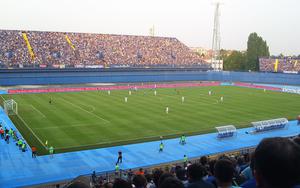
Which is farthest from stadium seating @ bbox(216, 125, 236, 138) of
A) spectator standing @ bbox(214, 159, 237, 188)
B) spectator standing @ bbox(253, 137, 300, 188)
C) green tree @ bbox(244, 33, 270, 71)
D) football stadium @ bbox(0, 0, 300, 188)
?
green tree @ bbox(244, 33, 270, 71)

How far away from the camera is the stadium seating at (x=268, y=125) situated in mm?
32025

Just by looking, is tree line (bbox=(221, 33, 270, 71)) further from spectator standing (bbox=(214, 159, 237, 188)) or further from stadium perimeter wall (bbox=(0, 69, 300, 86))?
spectator standing (bbox=(214, 159, 237, 188))

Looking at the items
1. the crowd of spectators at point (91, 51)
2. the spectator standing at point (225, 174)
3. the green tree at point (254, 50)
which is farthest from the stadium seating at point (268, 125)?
the green tree at point (254, 50)

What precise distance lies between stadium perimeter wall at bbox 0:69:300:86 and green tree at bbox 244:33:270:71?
1344 centimetres

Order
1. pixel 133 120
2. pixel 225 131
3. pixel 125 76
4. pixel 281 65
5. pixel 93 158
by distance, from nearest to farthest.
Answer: pixel 93 158, pixel 225 131, pixel 133 120, pixel 125 76, pixel 281 65

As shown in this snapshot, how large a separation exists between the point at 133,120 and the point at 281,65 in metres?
60.4

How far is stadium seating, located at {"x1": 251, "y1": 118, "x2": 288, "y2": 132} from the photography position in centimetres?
3203

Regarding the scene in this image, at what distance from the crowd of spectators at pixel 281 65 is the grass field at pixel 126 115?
28.2 metres

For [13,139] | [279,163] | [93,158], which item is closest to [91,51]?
[13,139]

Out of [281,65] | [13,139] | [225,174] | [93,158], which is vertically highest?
[281,65]

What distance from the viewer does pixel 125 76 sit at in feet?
254

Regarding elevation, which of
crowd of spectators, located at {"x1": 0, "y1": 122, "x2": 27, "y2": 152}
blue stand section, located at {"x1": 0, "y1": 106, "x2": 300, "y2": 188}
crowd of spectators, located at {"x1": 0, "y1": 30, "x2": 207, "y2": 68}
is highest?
crowd of spectators, located at {"x1": 0, "y1": 30, "x2": 207, "y2": 68}

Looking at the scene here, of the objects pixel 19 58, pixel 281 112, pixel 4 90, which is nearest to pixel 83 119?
pixel 281 112

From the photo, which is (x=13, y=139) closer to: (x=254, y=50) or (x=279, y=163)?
(x=279, y=163)
